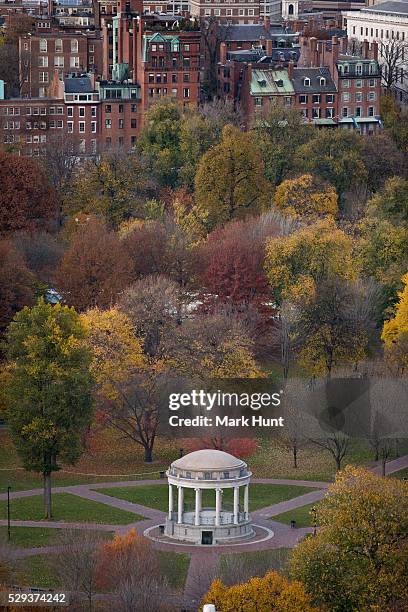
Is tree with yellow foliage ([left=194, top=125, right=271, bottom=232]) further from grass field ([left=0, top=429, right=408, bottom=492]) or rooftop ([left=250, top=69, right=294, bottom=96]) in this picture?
grass field ([left=0, top=429, right=408, bottom=492])

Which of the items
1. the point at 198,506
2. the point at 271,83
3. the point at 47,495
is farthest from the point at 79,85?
the point at 198,506

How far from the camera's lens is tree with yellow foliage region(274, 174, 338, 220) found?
498 ft

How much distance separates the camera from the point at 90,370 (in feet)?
369

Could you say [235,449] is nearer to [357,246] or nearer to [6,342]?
[6,342]

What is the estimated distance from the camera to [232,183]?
154 m

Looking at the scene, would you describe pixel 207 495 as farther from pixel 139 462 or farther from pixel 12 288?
pixel 12 288

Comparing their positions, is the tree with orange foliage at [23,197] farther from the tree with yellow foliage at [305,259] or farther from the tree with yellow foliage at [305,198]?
the tree with yellow foliage at [305,259]

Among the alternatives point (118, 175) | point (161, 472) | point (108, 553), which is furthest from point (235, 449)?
point (118, 175)

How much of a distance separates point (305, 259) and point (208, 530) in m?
34.3

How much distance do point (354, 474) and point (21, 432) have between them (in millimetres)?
18120

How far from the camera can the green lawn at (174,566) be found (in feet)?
312

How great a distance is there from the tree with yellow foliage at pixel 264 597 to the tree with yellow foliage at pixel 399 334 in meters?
31.5

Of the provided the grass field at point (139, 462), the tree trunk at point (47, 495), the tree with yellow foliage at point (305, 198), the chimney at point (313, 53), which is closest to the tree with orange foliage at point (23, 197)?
the tree with yellow foliage at point (305, 198)

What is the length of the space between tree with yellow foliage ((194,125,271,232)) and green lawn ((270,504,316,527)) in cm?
4768
